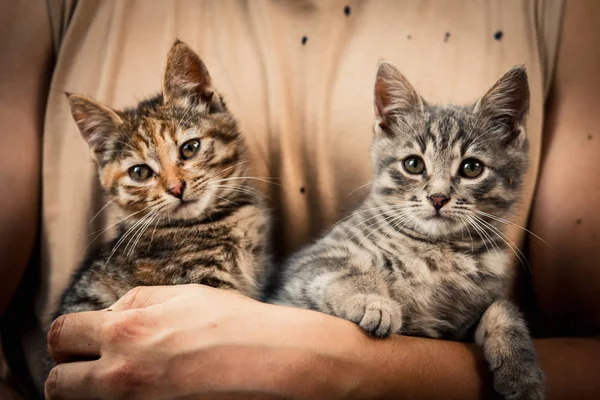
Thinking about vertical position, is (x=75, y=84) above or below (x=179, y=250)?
above

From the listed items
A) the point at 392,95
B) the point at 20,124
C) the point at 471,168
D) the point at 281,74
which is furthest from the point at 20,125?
the point at 471,168

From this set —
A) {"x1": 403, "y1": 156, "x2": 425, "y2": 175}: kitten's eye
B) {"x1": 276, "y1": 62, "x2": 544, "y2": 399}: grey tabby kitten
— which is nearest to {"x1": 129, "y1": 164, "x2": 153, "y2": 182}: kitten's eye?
{"x1": 276, "y1": 62, "x2": 544, "y2": 399}: grey tabby kitten

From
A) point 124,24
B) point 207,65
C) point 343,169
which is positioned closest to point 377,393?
point 343,169

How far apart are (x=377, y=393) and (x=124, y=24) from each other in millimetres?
642

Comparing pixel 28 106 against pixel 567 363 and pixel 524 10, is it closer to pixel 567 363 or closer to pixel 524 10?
pixel 524 10

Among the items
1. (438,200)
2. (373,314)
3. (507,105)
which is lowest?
(373,314)

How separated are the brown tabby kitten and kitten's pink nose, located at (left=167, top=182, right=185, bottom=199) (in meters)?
0.01

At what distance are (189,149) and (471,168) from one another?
40 cm

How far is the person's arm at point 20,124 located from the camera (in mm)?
724

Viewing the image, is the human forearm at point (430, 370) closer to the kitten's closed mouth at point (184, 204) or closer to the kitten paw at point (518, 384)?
the kitten paw at point (518, 384)

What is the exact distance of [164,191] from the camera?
27.0 inches

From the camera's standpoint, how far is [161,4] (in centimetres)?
77

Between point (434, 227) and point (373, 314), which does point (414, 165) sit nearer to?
point (434, 227)

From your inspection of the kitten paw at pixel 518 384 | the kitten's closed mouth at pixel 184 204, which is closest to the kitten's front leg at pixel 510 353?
the kitten paw at pixel 518 384
